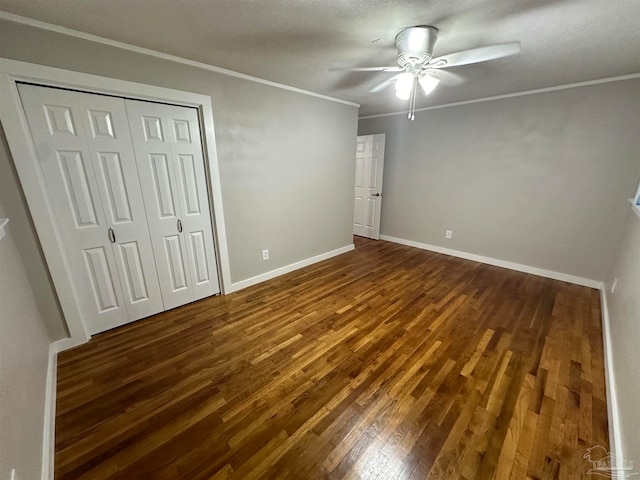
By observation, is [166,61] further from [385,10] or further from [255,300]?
[255,300]

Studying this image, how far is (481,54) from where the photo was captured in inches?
63.3

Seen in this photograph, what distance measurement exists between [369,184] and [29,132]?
14.5 ft

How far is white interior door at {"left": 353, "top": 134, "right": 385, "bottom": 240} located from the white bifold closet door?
2.93 m

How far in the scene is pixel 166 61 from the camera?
2.15m

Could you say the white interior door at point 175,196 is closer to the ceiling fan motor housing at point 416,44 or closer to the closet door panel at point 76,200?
the closet door panel at point 76,200

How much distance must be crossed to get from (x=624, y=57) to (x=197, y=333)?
4362 millimetres

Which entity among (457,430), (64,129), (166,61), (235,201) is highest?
(166,61)

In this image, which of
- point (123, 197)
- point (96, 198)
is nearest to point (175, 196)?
point (123, 197)

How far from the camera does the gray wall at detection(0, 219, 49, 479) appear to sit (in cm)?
98

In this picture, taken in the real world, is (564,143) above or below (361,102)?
below

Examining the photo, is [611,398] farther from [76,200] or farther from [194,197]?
[76,200]

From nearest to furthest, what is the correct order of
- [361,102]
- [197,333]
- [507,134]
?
A: 1. [197,333]
2. [507,134]
3. [361,102]

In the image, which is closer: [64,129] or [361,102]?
[64,129]

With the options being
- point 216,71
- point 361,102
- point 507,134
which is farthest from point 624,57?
point 216,71
